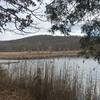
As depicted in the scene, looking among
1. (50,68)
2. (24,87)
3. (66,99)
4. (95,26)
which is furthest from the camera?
(24,87)

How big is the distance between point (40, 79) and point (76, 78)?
3.86ft

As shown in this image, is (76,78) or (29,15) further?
(76,78)

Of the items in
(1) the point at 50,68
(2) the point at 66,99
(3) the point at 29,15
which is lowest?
(2) the point at 66,99

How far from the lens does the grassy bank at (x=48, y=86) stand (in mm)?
9953

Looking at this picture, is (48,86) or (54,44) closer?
(48,86)

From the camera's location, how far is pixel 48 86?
34.3ft

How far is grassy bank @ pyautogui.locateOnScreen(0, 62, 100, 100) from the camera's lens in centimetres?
995

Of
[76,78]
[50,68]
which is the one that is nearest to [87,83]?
[76,78]

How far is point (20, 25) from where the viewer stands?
899 cm

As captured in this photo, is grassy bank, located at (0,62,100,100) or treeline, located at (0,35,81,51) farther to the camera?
treeline, located at (0,35,81,51)

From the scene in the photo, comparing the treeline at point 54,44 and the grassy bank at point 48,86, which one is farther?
the treeline at point 54,44

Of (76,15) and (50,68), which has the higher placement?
(76,15)

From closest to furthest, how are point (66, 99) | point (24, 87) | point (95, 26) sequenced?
point (95, 26), point (66, 99), point (24, 87)

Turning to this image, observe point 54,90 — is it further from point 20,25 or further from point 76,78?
point 20,25
